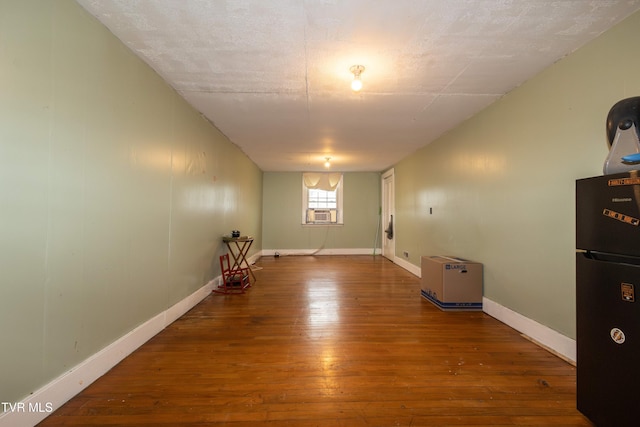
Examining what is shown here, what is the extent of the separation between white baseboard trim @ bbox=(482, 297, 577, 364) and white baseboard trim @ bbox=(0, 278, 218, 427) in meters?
3.26

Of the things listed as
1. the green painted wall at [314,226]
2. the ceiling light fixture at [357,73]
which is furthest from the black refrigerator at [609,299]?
the green painted wall at [314,226]

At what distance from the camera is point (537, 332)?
7.25 ft

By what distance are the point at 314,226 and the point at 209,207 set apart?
416cm

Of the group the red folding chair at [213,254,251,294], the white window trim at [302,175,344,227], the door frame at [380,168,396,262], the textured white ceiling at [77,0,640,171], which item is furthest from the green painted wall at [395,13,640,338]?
the white window trim at [302,175,344,227]

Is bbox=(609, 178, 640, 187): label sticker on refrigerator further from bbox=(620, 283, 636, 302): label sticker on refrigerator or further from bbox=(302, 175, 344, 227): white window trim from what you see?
bbox=(302, 175, 344, 227): white window trim

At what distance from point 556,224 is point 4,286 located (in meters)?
3.42

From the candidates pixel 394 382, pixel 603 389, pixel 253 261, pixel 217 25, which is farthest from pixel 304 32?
pixel 253 261

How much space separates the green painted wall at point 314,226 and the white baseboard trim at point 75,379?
494 cm

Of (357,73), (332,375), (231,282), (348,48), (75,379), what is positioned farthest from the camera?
(231,282)

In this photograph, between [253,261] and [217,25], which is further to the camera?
[253,261]

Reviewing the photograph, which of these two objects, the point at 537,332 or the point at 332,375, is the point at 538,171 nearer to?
the point at 537,332

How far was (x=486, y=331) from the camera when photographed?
2.45 metres

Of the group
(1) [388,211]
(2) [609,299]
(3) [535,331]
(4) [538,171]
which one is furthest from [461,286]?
(1) [388,211]

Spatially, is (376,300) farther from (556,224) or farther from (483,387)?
(556,224)
